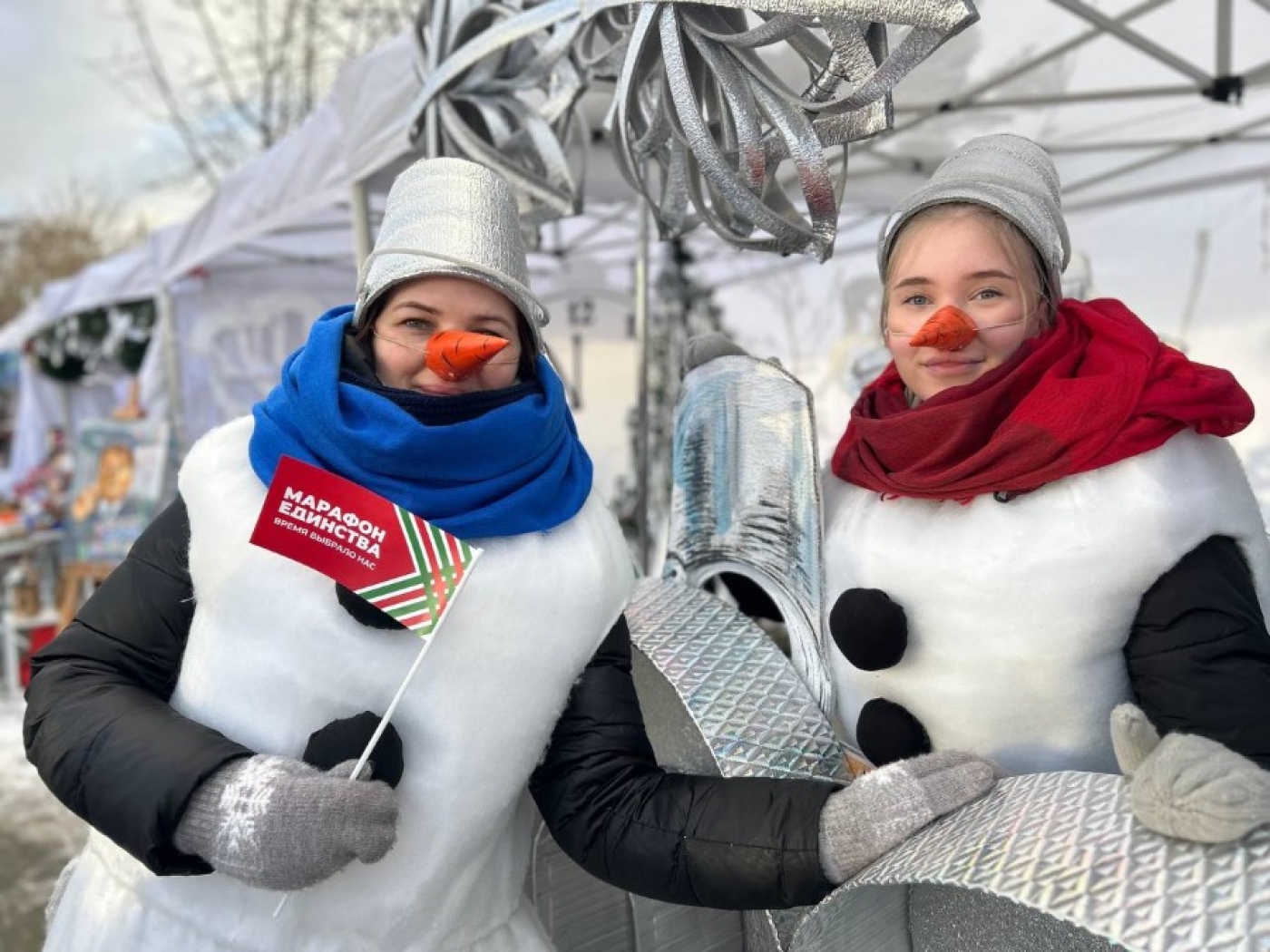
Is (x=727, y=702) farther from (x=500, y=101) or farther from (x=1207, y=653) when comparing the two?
(x=500, y=101)

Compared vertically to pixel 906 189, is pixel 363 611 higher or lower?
lower

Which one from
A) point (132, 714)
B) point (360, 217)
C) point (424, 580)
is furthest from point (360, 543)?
point (360, 217)

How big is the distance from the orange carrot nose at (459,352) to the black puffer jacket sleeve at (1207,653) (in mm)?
764

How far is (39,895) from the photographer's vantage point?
9.22 ft

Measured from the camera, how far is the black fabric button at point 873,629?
1.09 meters

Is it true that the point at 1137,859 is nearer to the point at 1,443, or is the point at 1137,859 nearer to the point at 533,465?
the point at 533,465

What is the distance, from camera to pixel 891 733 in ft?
3.71

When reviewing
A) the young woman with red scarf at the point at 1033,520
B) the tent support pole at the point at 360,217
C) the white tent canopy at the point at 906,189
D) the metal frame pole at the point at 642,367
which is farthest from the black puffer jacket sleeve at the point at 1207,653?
the tent support pole at the point at 360,217

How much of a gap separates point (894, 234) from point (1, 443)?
19.5 meters

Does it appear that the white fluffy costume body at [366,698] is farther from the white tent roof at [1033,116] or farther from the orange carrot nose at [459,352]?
the white tent roof at [1033,116]

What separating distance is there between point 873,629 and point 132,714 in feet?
2.69

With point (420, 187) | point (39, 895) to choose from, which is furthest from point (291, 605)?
point (39, 895)

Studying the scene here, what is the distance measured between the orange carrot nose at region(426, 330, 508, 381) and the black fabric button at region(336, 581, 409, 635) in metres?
0.26

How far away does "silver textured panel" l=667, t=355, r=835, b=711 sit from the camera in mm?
1266
